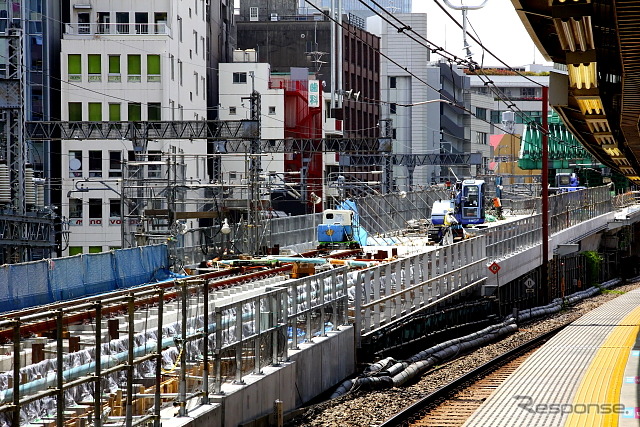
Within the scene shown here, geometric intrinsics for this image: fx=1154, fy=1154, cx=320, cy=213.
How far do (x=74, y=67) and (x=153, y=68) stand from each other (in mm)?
4414

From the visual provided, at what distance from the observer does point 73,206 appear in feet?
210

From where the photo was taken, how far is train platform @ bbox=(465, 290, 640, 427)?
17.5 metres

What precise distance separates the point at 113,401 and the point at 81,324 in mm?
1174

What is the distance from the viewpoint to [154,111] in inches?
2579

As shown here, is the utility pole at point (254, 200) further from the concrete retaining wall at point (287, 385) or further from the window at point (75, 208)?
A: the concrete retaining wall at point (287, 385)

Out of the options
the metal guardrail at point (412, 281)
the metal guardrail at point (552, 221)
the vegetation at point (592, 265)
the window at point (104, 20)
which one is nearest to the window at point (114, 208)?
the window at point (104, 20)

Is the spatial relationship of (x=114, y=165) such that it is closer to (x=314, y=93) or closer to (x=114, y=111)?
(x=114, y=111)

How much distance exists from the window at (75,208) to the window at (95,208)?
0.60 meters

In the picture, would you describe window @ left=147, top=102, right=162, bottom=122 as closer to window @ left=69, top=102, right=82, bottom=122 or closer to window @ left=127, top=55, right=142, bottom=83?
window @ left=127, top=55, right=142, bottom=83

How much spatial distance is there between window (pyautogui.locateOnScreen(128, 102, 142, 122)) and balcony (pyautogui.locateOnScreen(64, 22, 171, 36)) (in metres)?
4.00

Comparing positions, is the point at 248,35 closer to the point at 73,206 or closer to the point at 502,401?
the point at 73,206

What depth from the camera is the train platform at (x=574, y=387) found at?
57.4 feet

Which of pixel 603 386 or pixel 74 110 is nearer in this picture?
pixel 603 386

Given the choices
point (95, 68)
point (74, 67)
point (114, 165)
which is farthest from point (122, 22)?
point (114, 165)
